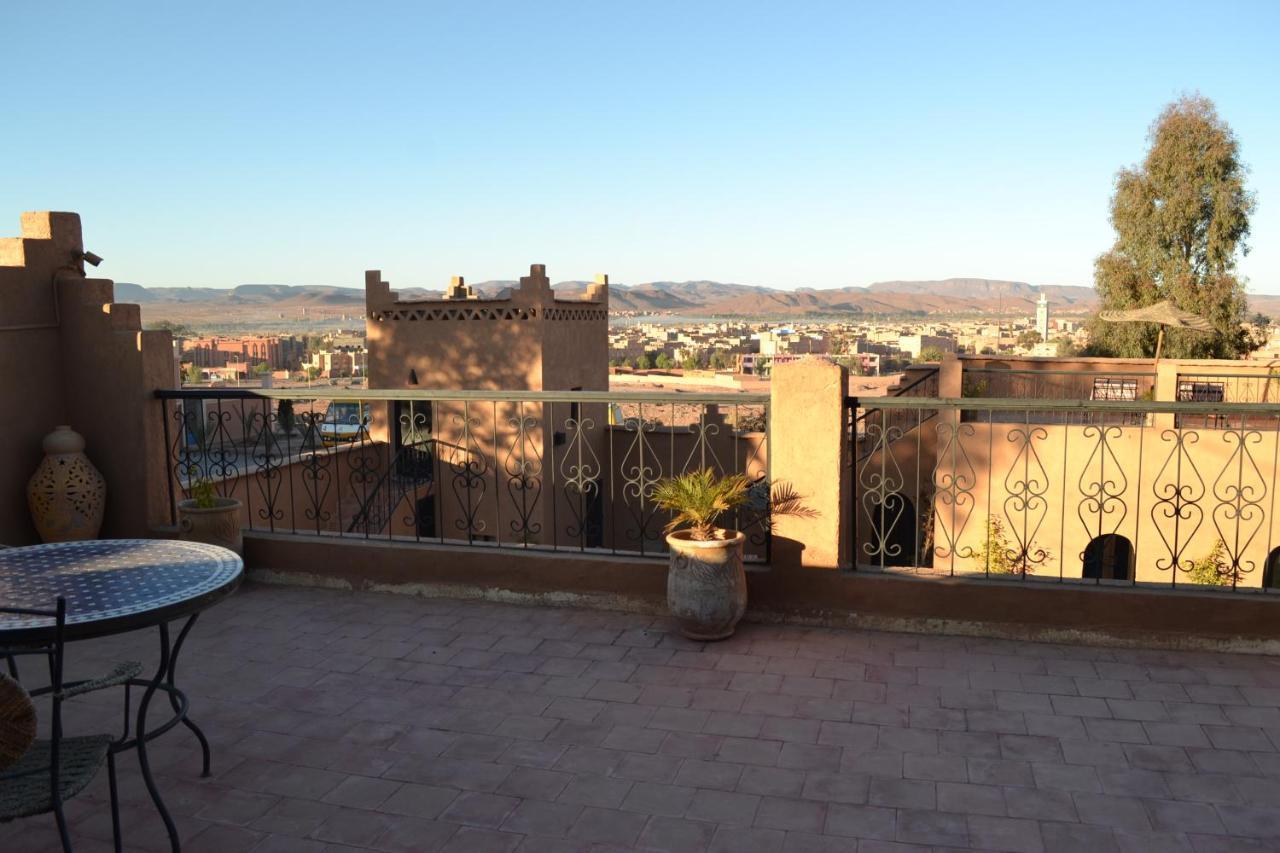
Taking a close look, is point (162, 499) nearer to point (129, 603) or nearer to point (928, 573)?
point (129, 603)

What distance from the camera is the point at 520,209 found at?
7625 cm

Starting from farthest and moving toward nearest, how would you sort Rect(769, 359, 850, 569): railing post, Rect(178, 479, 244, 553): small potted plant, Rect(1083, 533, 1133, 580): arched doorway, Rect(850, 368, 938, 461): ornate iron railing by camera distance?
Rect(850, 368, 938, 461): ornate iron railing
Rect(1083, 533, 1133, 580): arched doorway
Rect(178, 479, 244, 553): small potted plant
Rect(769, 359, 850, 569): railing post

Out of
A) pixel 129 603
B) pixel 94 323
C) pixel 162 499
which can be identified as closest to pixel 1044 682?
pixel 129 603

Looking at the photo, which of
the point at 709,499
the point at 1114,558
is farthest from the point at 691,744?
the point at 1114,558

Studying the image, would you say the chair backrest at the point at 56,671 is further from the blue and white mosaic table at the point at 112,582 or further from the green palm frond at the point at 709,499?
the green palm frond at the point at 709,499

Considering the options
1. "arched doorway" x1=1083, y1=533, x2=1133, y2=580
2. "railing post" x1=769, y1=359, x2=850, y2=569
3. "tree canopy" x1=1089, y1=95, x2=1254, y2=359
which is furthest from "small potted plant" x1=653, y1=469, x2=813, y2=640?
"tree canopy" x1=1089, y1=95, x2=1254, y2=359

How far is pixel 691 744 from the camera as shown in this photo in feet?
13.1

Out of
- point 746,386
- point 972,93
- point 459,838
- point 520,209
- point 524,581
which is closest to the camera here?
point 459,838

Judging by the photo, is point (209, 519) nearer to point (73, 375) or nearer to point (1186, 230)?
point (73, 375)

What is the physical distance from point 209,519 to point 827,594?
4119mm

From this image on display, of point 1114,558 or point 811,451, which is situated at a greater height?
point 811,451

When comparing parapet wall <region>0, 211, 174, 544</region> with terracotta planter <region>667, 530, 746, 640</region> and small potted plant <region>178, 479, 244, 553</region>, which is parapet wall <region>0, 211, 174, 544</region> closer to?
small potted plant <region>178, 479, 244, 553</region>

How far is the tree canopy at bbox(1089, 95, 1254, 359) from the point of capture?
25.7 m

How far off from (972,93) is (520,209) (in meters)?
45.1
